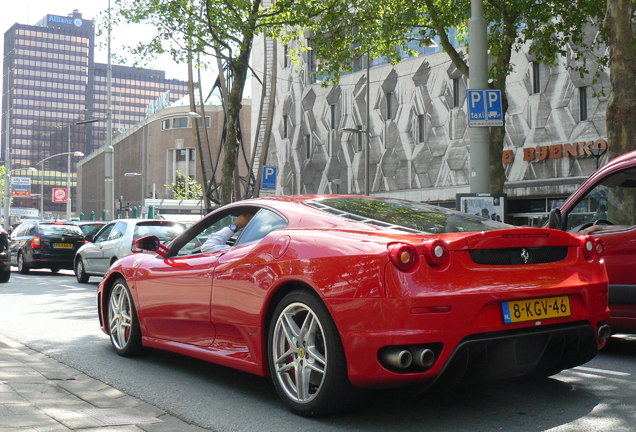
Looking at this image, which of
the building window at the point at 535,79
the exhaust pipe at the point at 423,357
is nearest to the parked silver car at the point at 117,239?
the exhaust pipe at the point at 423,357

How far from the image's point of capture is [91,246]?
17.1 m

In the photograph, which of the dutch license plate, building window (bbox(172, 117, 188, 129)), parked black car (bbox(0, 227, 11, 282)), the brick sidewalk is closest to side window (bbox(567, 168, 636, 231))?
the dutch license plate

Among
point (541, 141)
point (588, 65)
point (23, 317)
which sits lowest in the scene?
point (23, 317)

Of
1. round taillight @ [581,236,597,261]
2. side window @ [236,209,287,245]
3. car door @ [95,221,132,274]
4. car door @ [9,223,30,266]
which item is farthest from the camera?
car door @ [9,223,30,266]

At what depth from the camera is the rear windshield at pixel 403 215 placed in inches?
185

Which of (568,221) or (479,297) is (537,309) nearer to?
(479,297)

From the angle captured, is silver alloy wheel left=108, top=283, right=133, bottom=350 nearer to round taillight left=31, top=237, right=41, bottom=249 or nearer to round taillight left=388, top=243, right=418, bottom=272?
round taillight left=388, top=243, right=418, bottom=272

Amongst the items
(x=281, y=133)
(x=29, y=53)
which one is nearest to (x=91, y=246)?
(x=281, y=133)

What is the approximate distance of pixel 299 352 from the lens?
4.57 metres

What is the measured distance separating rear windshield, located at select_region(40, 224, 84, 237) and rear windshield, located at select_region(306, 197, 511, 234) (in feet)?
55.4

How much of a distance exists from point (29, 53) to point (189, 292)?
176 meters

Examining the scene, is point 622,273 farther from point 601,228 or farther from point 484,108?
point 484,108

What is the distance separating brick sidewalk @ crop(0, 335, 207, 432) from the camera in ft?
14.2

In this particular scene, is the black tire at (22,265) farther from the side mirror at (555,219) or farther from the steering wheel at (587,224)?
the side mirror at (555,219)
